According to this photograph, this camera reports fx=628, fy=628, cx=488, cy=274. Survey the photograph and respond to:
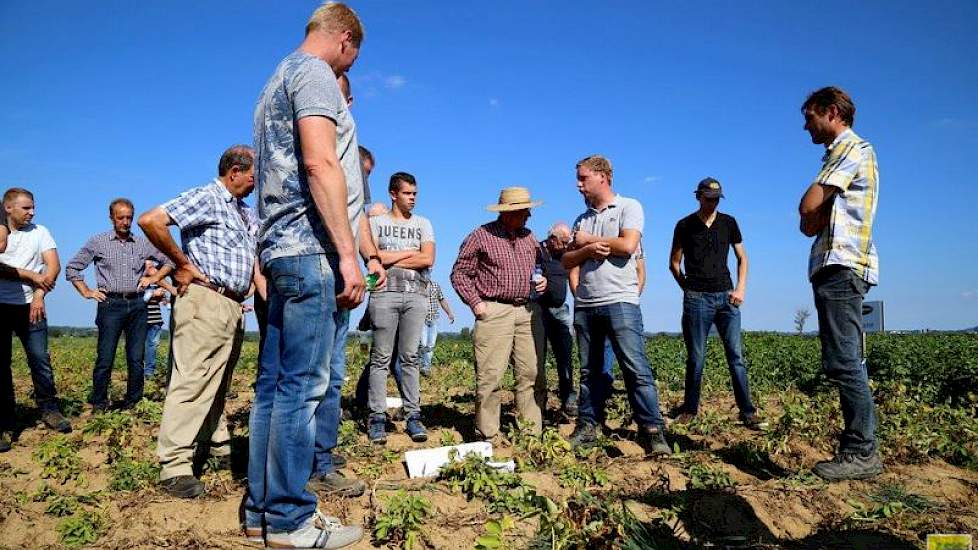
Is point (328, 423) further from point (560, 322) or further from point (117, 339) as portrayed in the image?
point (117, 339)

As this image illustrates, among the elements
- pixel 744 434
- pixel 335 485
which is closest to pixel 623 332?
pixel 744 434

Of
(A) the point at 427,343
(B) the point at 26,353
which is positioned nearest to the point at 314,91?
(B) the point at 26,353

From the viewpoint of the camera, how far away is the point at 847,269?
3.78 metres

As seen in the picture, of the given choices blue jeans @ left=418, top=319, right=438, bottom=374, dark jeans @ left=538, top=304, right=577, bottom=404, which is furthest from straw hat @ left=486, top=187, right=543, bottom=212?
blue jeans @ left=418, top=319, right=438, bottom=374

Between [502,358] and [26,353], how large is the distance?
4.42 meters

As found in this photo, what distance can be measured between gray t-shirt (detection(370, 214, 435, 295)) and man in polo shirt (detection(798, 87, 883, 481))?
3.04 meters

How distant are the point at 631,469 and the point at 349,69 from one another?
315cm

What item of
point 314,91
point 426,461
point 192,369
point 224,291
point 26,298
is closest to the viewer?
point 314,91

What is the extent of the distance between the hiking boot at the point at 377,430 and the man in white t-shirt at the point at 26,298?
2.99 metres

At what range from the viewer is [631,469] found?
4.35 m

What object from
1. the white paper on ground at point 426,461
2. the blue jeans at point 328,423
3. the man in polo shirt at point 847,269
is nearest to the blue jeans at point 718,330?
the man in polo shirt at point 847,269

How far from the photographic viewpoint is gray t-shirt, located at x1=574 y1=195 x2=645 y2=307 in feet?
15.9

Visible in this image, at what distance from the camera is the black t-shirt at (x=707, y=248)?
19.4ft

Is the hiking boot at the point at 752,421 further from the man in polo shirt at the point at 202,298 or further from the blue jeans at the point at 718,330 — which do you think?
the man in polo shirt at the point at 202,298
